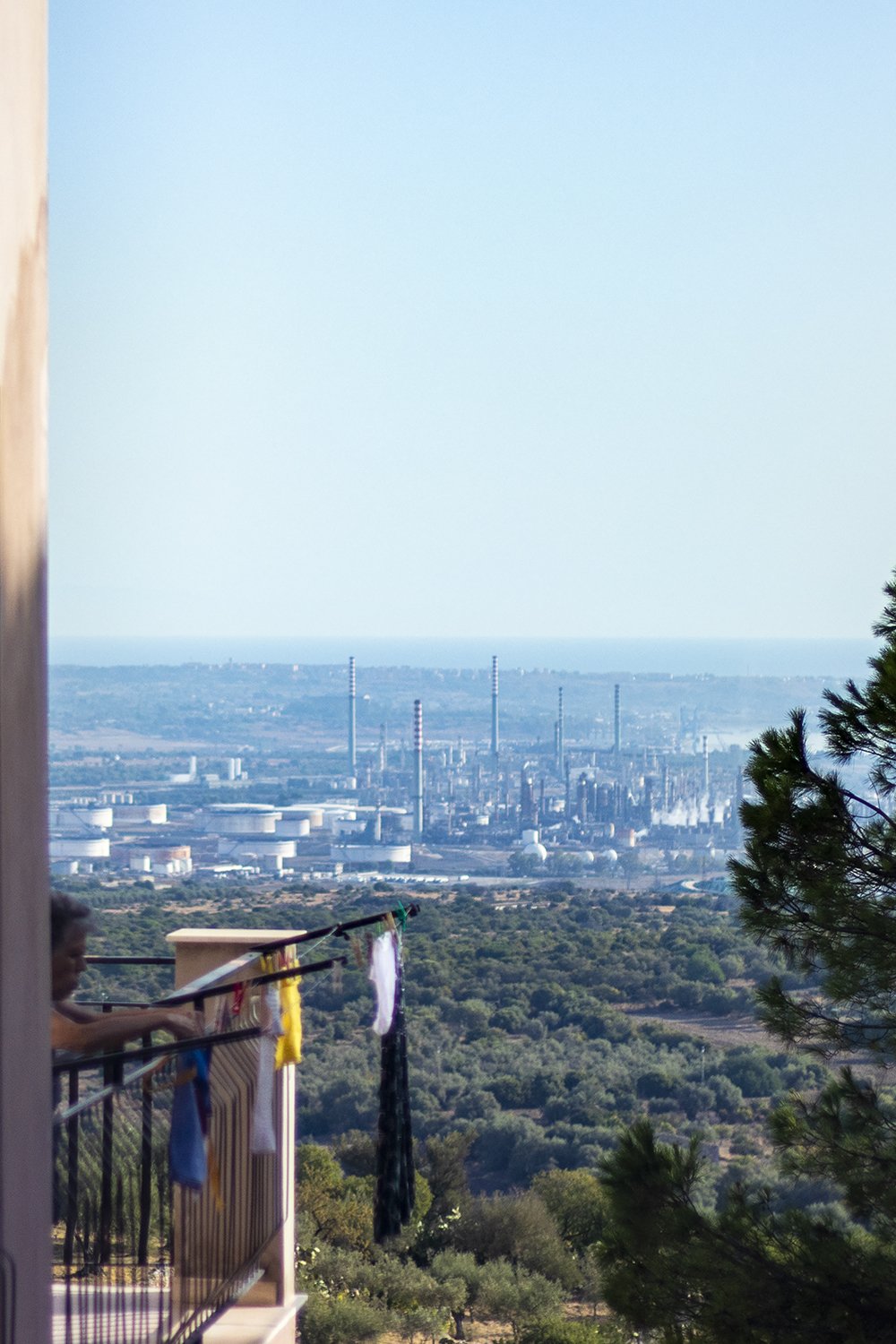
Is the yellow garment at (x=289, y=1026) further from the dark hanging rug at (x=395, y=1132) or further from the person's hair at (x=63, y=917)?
the person's hair at (x=63, y=917)

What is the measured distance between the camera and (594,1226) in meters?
15.3

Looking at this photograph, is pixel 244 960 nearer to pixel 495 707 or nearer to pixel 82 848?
pixel 82 848

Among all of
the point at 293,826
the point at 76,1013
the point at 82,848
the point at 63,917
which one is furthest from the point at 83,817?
the point at 63,917

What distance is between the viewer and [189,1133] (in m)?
2.77

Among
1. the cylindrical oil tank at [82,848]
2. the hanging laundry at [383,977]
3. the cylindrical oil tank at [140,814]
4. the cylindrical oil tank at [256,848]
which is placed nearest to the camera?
the hanging laundry at [383,977]

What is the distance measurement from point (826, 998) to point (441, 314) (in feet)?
219

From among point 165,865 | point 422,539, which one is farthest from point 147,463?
point 165,865

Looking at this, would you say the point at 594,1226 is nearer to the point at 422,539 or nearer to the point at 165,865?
the point at 165,865

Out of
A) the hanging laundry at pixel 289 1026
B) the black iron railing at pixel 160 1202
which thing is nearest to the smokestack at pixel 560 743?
the hanging laundry at pixel 289 1026

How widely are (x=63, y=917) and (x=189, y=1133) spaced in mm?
751

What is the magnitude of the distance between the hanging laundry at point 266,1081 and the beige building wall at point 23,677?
2.57 metres

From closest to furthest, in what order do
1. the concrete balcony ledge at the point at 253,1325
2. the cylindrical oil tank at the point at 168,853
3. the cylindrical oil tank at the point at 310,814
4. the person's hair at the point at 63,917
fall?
the person's hair at the point at 63,917, the concrete balcony ledge at the point at 253,1325, the cylindrical oil tank at the point at 168,853, the cylindrical oil tank at the point at 310,814

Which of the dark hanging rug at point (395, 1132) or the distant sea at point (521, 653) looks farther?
the distant sea at point (521, 653)

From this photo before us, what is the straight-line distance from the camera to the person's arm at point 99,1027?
2363mm
